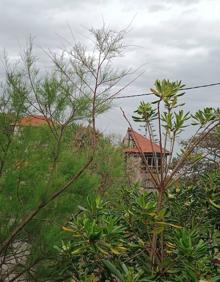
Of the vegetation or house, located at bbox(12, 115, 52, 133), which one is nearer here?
the vegetation

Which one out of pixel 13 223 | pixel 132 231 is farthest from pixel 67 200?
pixel 132 231

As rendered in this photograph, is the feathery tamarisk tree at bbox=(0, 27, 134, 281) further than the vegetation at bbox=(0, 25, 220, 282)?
Yes

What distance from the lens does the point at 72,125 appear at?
371 centimetres

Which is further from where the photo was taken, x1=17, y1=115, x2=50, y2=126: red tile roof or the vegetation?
x1=17, y1=115, x2=50, y2=126: red tile roof

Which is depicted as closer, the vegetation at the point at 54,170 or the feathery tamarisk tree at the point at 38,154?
the vegetation at the point at 54,170

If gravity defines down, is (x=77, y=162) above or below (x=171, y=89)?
below

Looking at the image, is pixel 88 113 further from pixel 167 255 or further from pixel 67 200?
pixel 167 255

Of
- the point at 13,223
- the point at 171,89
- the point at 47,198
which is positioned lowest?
the point at 13,223

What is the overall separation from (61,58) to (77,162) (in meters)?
0.84

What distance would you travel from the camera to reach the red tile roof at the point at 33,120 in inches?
141

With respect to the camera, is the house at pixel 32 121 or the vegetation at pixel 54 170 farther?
the house at pixel 32 121

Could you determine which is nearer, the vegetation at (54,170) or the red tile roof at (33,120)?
the vegetation at (54,170)

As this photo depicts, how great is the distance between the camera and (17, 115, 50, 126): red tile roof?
357 cm

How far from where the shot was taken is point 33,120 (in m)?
3.65
